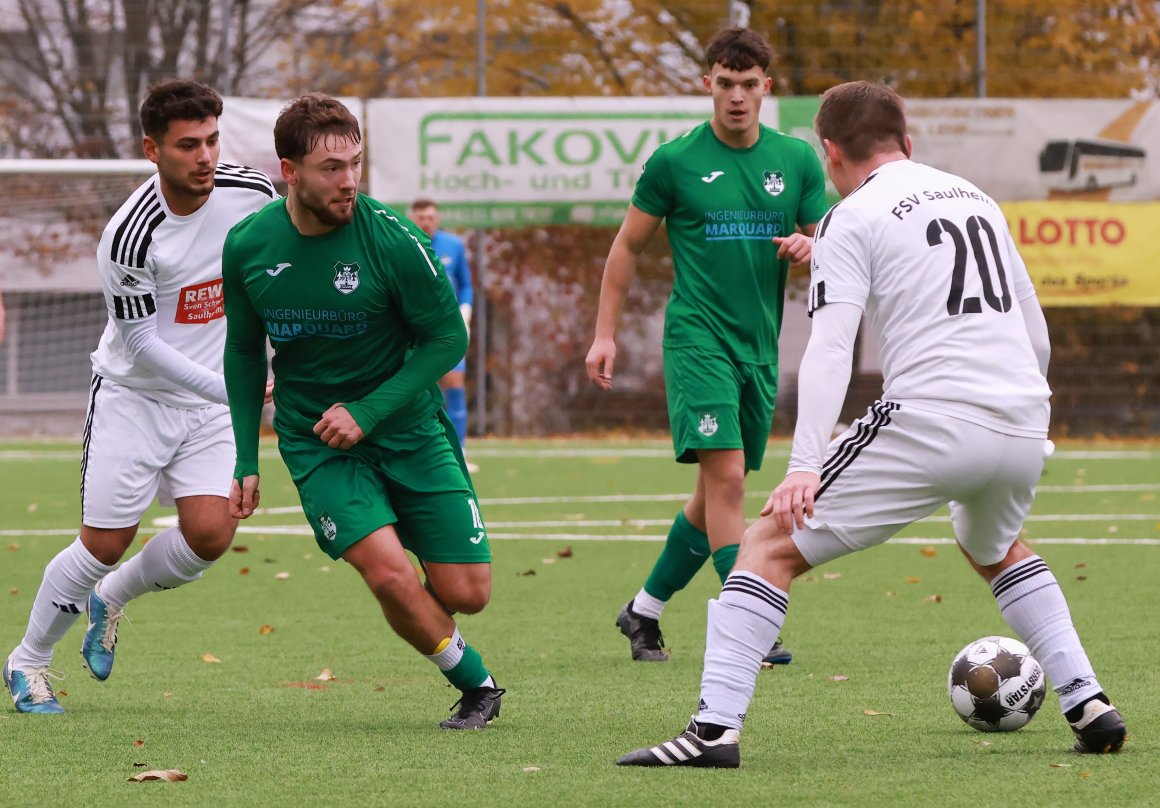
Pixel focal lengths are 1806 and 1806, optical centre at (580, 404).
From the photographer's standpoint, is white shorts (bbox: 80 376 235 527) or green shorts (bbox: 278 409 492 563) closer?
green shorts (bbox: 278 409 492 563)

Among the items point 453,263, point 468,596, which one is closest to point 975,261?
point 468,596

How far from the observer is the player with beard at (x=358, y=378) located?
5215mm

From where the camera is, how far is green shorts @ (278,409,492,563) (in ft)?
17.6

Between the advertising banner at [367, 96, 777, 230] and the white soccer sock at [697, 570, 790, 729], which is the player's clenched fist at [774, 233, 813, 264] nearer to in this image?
the white soccer sock at [697, 570, 790, 729]

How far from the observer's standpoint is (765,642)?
4.59 metres

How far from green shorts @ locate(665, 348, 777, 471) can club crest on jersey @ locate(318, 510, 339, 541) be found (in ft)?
5.32

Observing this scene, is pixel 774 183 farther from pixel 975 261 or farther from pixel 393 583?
pixel 393 583

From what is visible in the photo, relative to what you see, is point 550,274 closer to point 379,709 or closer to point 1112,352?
point 1112,352

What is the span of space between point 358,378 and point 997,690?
6.87 feet

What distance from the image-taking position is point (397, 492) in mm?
5512

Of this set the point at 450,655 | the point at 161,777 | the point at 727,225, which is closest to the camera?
the point at 161,777

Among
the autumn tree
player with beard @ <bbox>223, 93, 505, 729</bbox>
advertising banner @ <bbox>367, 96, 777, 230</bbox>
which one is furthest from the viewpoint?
the autumn tree

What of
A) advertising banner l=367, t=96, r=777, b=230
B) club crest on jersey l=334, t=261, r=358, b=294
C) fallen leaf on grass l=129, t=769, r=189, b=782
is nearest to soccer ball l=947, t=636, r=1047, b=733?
club crest on jersey l=334, t=261, r=358, b=294

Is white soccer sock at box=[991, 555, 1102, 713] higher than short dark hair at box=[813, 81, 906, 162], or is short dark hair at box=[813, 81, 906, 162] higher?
short dark hair at box=[813, 81, 906, 162]
